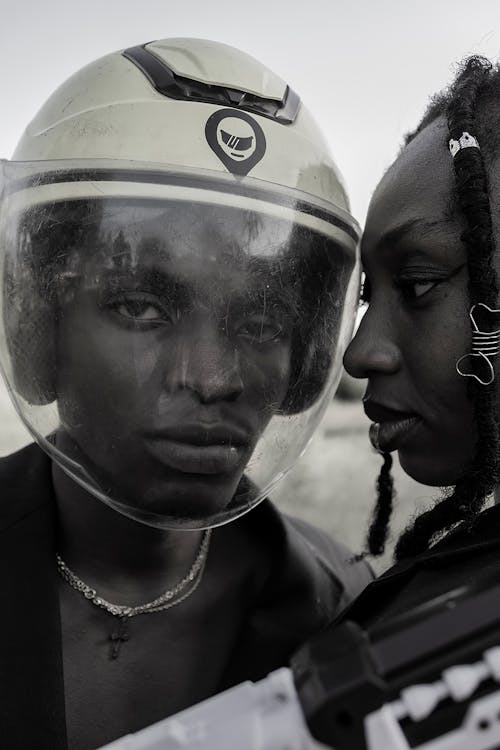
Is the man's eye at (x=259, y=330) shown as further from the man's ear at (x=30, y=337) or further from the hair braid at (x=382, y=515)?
the hair braid at (x=382, y=515)

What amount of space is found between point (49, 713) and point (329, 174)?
119 centimetres

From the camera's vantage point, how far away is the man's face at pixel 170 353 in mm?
1381

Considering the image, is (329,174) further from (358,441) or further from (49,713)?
(358,441)

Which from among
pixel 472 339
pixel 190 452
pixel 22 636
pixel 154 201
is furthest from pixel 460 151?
pixel 22 636

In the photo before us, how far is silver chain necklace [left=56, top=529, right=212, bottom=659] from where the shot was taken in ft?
5.55

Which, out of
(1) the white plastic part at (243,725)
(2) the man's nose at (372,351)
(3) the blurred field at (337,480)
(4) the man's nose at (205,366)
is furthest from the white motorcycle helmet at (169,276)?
(3) the blurred field at (337,480)

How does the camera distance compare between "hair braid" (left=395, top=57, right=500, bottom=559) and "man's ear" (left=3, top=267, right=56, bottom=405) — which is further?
"man's ear" (left=3, top=267, right=56, bottom=405)

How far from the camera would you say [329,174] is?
166 centimetres

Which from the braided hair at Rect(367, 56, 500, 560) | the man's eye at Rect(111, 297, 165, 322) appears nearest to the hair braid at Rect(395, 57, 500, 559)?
the braided hair at Rect(367, 56, 500, 560)

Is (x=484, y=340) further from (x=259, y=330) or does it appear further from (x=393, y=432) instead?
(x=259, y=330)

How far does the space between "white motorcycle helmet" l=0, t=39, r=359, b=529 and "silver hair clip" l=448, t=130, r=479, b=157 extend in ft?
0.96

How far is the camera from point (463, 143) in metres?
1.39

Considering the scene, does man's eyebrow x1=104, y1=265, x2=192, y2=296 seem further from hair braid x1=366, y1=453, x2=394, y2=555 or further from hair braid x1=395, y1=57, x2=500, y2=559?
hair braid x1=366, y1=453, x2=394, y2=555

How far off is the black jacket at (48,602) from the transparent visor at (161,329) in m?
0.18
